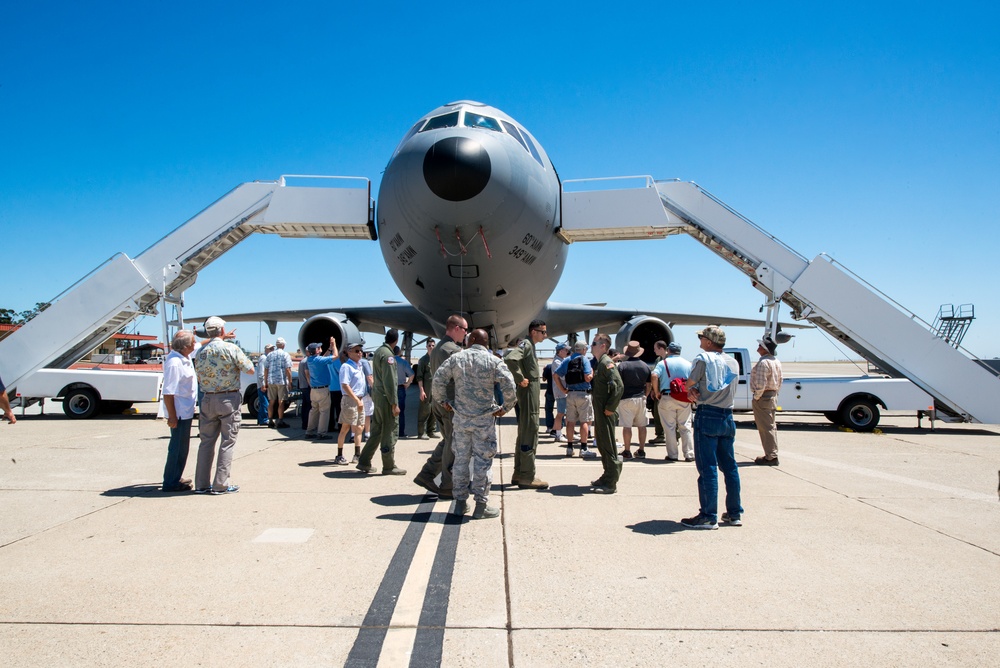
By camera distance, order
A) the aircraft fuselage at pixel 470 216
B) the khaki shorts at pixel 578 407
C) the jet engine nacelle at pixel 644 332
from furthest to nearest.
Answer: the jet engine nacelle at pixel 644 332
the khaki shorts at pixel 578 407
the aircraft fuselage at pixel 470 216

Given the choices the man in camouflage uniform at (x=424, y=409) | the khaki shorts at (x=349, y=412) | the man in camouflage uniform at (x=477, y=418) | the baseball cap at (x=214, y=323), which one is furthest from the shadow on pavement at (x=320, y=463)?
the man in camouflage uniform at (x=477, y=418)

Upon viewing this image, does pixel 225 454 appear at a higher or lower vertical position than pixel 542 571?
higher

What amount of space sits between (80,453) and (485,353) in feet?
21.0

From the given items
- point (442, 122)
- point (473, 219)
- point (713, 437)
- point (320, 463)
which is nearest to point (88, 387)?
point (320, 463)

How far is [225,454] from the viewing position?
231 inches

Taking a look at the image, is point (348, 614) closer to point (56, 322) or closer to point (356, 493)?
point (356, 493)

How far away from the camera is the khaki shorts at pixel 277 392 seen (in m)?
11.7

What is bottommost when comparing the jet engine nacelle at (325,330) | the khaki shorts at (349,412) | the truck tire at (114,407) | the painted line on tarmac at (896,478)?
the painted line on tarmac at (896,478)

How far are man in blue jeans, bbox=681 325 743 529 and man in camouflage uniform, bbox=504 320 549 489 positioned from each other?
160 cm

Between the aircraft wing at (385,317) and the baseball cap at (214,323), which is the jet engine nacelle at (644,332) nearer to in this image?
the aircraft wing at (385,317)

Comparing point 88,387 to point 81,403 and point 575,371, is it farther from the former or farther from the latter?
point 575,371

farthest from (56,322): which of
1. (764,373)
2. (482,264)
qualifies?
(764,373)

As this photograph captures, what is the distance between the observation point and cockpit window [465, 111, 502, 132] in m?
9.00

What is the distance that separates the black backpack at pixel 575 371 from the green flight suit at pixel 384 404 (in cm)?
240
